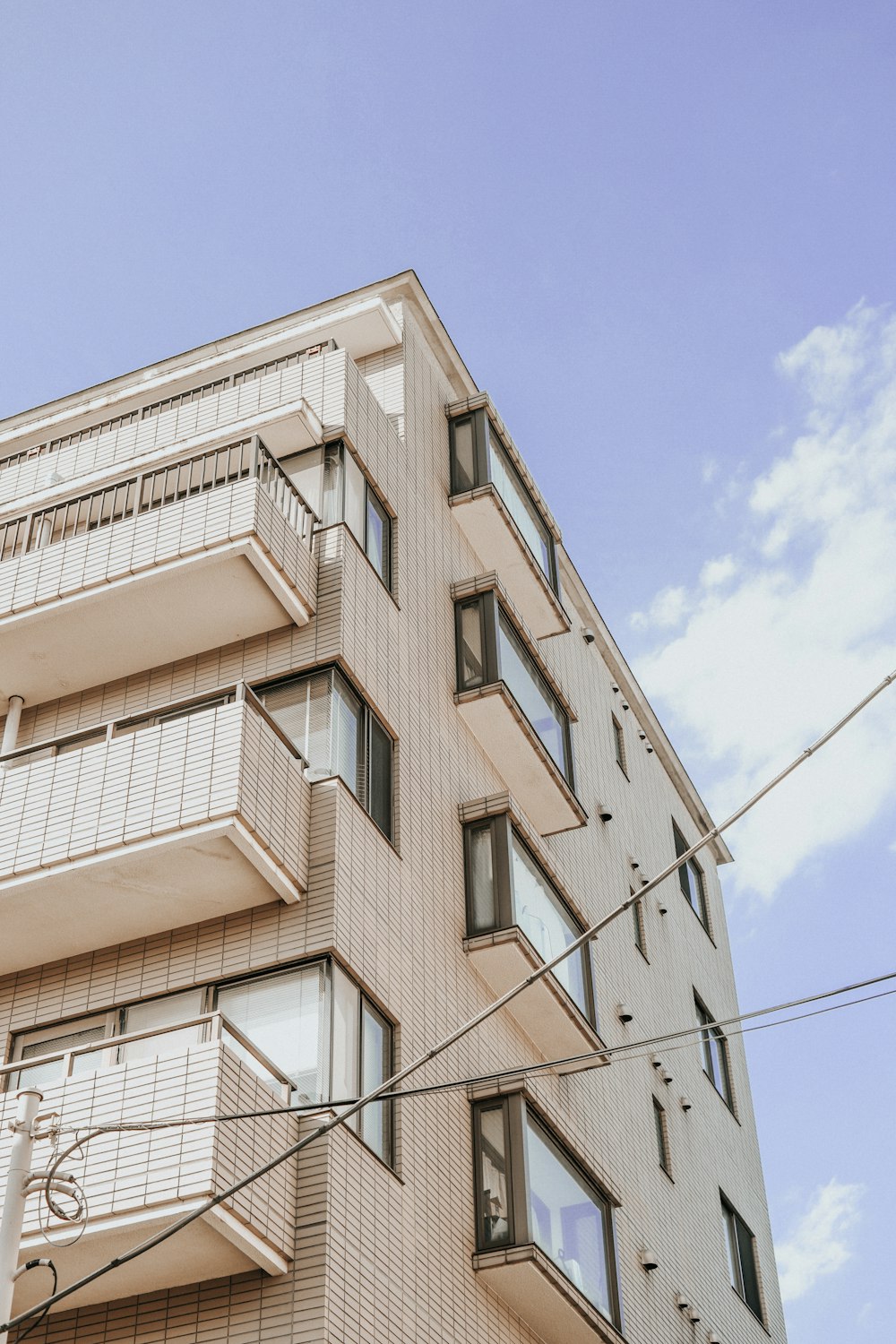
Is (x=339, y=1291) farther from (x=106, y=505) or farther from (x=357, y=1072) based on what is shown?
(x=106, y=505)

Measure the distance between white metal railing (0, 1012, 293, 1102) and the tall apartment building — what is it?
5 centimetres

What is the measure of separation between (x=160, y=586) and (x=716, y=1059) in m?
14.8

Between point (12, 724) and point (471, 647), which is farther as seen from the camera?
point (471, 647)

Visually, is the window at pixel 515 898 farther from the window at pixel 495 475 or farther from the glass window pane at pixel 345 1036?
the window at pixel 495 475

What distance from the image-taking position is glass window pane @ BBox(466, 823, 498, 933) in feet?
61.1

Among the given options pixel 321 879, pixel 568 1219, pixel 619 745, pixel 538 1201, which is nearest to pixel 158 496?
pixel 321 879

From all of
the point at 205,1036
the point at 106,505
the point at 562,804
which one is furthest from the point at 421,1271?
the point at 106,505

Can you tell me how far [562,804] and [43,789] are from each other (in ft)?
26.6

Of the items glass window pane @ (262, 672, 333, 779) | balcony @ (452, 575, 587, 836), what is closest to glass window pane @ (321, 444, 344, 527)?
glass window pane @ (262, 672, 333, 779)

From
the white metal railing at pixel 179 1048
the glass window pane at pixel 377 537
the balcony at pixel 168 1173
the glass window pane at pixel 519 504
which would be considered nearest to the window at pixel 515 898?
the glass window pane at pixel 377 537

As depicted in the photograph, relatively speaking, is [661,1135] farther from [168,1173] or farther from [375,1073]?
[168,1173]

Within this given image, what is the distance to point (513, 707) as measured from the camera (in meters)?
20.5

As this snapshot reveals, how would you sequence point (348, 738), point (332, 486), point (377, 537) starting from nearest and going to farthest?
point (348, 738)
point (332, 486)
point (377, 537)

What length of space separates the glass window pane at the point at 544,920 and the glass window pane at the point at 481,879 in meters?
0.28
